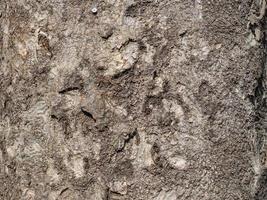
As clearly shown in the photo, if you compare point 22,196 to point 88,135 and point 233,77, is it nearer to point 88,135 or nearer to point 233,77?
point 88,135

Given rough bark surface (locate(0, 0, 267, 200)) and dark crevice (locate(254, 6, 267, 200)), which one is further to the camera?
dark crevice (locate(254, 6, 267, 200))

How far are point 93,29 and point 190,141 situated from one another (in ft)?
1.11

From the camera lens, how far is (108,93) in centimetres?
159

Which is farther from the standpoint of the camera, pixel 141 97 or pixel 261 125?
pixel 261 125

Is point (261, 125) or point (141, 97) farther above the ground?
point (141, 97)

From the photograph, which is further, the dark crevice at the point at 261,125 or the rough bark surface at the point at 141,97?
the dark crevice at the point at 261,125

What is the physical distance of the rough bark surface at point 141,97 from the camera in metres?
1.58

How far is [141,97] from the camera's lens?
1.58 meters

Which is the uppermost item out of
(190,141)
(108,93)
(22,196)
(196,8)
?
(196,8)

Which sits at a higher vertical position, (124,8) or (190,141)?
(124,8)

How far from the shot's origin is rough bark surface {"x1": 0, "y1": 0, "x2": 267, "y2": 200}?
158cm

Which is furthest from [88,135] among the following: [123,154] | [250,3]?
[250,3]

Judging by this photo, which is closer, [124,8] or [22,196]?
[124,8]

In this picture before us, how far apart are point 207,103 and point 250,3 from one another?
0.28 meters
